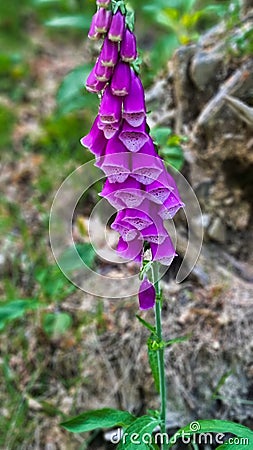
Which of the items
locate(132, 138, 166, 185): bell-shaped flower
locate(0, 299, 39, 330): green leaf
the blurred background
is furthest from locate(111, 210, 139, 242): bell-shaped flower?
locate(0, 299, 39, 330): green leaf

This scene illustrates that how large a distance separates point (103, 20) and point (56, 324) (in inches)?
62.6

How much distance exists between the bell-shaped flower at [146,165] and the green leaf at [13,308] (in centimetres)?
117

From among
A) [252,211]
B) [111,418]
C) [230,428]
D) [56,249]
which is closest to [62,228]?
[56,249]

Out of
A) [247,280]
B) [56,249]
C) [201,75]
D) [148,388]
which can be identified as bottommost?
[148,388]

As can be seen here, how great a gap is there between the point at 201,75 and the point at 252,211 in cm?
68

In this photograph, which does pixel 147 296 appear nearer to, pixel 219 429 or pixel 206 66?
pixel 219 429

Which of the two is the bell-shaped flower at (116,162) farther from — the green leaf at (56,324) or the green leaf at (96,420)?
the green leaf at (56,324)

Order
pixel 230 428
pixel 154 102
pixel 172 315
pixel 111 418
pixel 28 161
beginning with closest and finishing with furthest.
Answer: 1. pixel 230 428
2. pixel 111 418
3. pixel 172 315
4. pixel 154 102
5. pixel 28 161

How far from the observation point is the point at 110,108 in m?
1.35

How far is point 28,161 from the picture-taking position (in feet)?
12.3

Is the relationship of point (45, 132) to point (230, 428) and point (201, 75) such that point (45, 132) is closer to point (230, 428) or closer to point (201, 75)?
point (201, 75)

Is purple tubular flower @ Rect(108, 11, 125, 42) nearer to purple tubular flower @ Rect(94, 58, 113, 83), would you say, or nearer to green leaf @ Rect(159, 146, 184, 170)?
purple tubular flower @ Rect(94, 58, 113, 83)

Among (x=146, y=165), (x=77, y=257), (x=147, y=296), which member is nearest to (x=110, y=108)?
(x=146, y=165)

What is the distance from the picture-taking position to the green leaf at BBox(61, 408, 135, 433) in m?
1.71
